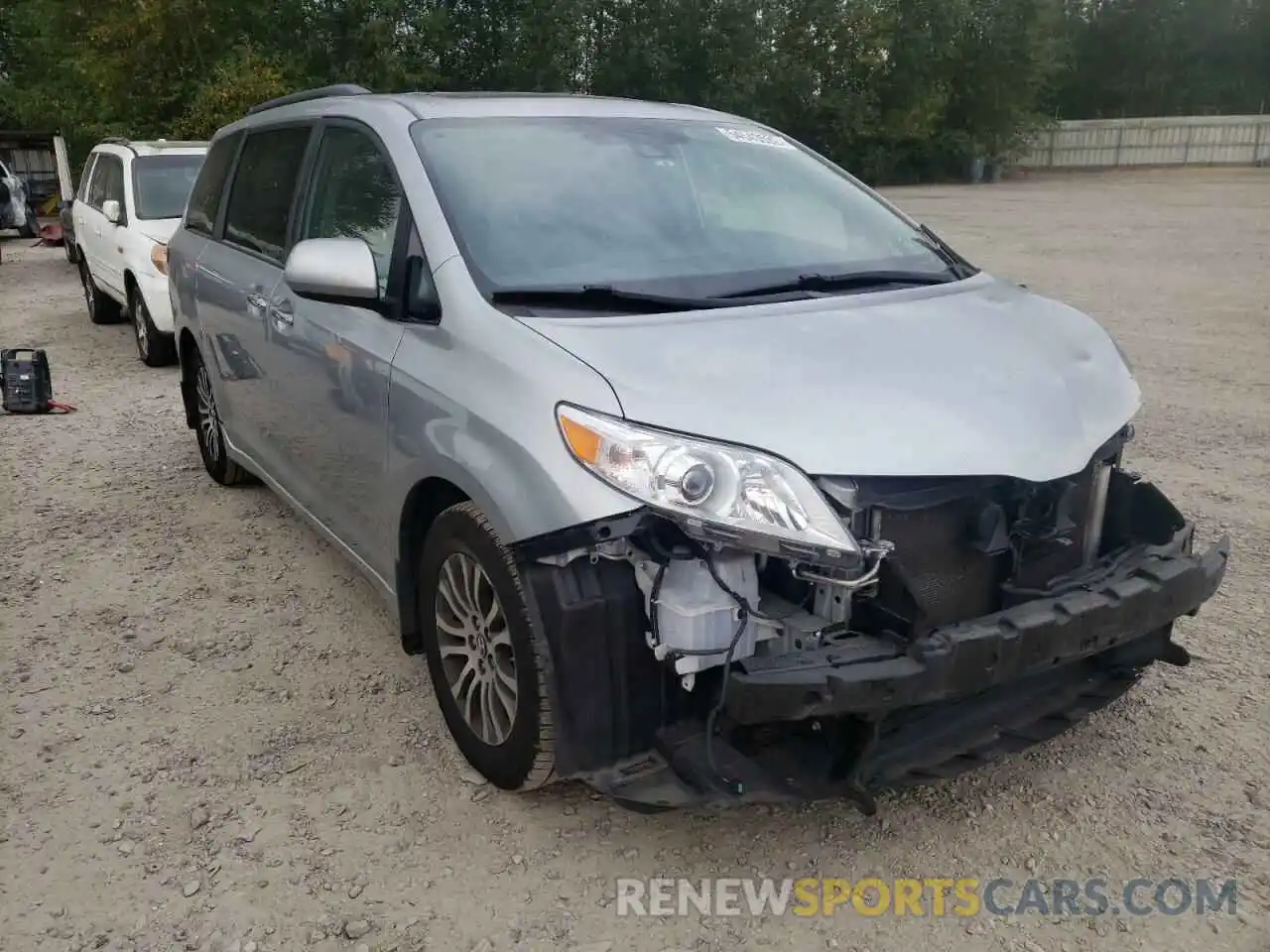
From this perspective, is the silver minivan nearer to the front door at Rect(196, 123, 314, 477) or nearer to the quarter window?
the quarter window

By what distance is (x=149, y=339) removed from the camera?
861 cm

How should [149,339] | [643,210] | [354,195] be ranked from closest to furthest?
[643,210], [354,195], [149,339]

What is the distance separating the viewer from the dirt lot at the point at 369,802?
247 centimetres

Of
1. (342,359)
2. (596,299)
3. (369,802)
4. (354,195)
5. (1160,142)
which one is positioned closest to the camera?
(596,299)

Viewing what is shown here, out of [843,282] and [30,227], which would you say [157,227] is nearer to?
[843,282]

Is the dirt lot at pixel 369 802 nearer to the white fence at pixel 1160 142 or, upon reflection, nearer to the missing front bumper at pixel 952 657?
the missing front bumper at pixel 952 657

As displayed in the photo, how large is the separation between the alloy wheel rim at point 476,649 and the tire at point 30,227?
20.3 meters

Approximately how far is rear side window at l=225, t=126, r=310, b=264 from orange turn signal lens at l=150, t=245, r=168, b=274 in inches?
161

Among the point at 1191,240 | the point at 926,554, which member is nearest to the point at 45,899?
the point at 926,554

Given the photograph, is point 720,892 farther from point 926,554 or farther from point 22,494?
point 22,494

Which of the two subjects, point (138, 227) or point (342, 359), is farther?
point (138, 227)

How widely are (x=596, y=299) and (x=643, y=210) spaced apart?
0.56 m

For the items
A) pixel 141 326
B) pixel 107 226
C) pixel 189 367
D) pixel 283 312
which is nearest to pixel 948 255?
pixel 283 312

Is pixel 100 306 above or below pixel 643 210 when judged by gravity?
below
